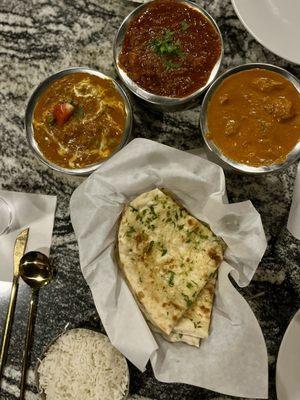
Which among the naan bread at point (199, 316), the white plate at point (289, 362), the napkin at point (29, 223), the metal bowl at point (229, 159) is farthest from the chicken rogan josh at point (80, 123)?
the white plate at point (289, 362)

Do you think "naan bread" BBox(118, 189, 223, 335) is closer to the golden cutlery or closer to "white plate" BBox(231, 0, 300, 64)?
the golden cutlery

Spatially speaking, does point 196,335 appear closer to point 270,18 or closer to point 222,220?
point 222,220

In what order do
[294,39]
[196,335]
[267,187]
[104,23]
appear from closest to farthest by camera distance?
[196,335] < [294,39] < [267,187] < [104,23]

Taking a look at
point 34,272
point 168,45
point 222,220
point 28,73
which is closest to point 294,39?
point 168,45

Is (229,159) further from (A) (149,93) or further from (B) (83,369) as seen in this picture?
(B) (83,369)

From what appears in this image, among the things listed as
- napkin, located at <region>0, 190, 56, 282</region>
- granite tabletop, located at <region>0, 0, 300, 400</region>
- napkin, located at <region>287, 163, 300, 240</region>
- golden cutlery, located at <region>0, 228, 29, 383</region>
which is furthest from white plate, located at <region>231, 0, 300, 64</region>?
golden cutlery, located at <region>0, 228, 29, 383</region>
